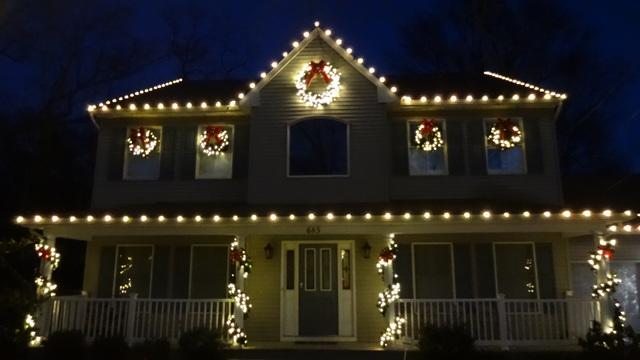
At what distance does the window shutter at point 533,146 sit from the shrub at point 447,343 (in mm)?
5549

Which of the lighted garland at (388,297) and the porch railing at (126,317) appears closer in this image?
the lighted garland at (388,297)

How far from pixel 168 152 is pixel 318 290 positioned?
516 cm

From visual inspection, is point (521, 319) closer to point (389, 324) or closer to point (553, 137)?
point (389, 324)

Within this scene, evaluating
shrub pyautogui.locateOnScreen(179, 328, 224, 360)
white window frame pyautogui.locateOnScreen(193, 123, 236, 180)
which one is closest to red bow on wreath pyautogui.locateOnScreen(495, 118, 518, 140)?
white window frame pyautogui.locateOnScreen(193, 123, 236, 180)

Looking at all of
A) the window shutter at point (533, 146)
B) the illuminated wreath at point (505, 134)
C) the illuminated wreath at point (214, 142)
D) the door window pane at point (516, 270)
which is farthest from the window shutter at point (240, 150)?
the window shutter at point (533, 146)

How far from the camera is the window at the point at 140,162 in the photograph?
47.4ft

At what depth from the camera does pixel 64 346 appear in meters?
10.5

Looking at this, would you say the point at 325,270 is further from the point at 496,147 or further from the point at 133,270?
the point at 496,147

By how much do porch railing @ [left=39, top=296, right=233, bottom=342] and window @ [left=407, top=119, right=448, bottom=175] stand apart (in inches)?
215

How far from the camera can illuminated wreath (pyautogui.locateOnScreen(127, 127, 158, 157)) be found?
1445cm

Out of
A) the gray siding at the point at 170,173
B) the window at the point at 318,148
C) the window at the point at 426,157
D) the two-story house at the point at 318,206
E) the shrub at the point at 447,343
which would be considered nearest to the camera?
the shrub at the point at 447,343

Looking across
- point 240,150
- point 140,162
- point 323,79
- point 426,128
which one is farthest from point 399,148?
point 140,162

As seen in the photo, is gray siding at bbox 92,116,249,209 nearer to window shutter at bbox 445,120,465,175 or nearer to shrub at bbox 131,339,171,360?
shrub at bbox 131,339,171,360

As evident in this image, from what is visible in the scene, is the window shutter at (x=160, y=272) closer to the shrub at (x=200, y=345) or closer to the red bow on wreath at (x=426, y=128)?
the shrub at (x=200, y=345)
